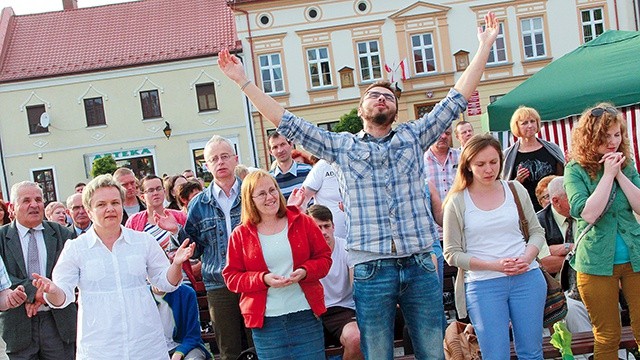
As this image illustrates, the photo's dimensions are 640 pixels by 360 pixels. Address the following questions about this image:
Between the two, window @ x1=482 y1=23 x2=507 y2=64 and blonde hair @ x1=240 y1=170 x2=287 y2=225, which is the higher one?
window @ x1=482 y1=23 x2=507 y2=64

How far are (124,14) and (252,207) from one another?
2938 cm

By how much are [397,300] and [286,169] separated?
8.51 feet

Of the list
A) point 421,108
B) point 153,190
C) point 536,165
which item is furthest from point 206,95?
point 536,165

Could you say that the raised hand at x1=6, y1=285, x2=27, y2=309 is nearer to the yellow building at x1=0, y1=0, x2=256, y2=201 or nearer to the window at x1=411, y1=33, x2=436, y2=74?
the yellow building at x1=0, y1=0, x2=256, y2=201

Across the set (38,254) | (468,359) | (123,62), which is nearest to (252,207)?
(468,359)

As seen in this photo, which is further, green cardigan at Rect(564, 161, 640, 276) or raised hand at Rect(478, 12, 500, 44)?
green cardigan at Rect(564, 161, 640, 276)

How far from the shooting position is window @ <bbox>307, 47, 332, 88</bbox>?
2691 centimetres

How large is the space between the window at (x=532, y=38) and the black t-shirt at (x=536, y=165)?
22.2 m

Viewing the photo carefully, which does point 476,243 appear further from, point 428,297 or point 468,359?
point 468,359

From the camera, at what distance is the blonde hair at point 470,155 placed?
391 centimetres

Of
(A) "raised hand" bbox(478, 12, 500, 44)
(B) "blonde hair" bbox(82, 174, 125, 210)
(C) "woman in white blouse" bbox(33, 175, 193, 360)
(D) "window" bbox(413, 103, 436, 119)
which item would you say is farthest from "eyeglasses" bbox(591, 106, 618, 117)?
(D) "window" bbox(413, 103, 436, 119)

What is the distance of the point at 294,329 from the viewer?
12.8 ft

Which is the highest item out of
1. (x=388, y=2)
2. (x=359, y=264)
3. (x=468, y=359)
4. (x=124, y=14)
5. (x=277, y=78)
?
(x=124, y=14)

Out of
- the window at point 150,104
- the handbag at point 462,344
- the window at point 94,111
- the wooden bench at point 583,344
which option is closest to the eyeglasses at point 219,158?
the handbag at point 462,344
